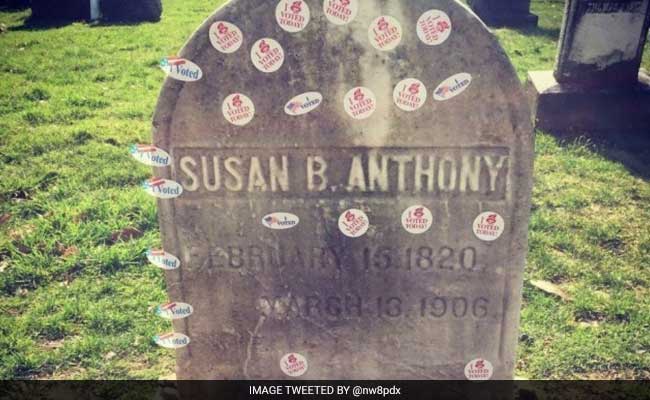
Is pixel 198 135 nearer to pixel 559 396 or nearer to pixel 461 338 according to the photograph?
pixel 461 338

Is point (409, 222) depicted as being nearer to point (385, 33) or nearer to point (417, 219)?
point (417, 219)

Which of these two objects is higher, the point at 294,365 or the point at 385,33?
the point at 385,33

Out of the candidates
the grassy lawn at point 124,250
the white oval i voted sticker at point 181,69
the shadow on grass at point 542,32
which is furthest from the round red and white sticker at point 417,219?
the shadow on grass at point 542,32

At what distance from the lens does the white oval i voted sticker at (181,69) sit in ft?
5.99

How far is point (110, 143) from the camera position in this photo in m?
5.06

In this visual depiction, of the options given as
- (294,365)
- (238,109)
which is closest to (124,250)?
(294,365)

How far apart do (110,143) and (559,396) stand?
3962 mm

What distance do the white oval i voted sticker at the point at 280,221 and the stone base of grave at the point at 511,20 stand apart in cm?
807

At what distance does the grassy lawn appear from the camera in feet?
9.49

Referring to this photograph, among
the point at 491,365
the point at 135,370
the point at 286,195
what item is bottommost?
the point at 135,370

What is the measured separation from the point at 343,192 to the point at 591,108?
159 inches

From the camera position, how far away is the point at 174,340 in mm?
2193

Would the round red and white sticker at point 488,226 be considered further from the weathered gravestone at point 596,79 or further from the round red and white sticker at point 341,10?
the weathered gravestone at point 596,79

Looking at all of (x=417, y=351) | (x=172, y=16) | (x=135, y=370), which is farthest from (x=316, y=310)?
(x=172, y=16)
